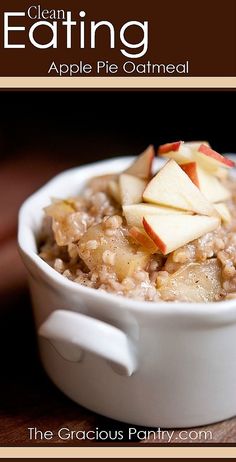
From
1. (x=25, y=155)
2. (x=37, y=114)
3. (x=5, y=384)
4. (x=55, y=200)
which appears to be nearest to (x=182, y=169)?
(x=55, y=200)

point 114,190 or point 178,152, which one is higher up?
point 178,152

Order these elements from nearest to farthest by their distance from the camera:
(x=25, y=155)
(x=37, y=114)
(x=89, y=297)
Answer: (x=89, y=297) < (x=25, y=155) < (x=37, y=114)

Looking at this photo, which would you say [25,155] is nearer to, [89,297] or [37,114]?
[37,114]

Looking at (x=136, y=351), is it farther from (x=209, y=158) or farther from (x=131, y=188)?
(x=209, y=158)

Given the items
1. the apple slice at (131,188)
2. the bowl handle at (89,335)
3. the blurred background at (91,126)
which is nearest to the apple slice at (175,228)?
the apple slice at (131,188)

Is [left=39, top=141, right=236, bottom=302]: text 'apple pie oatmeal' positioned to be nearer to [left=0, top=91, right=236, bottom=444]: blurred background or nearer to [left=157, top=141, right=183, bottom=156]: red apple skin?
[left=157, top=141, right=183, bottom=156]: red apple skin

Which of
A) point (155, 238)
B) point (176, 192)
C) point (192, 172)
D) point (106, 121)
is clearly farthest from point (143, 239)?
point (106, 121)

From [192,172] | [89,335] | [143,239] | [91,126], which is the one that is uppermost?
[192,172]

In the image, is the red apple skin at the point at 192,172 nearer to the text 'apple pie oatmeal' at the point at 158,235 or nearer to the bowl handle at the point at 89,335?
the text 'apple pie oatmeal' at the point at 158,235
